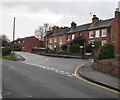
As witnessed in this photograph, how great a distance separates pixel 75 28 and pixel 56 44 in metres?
8.25

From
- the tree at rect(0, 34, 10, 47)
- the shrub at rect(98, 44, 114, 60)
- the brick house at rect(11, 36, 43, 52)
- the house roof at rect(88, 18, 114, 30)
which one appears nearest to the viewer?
the shrub at rect(98, 44, 114, 60)

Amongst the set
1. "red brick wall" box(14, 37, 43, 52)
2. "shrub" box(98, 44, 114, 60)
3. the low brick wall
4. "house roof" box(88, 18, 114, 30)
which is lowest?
the low brick wall

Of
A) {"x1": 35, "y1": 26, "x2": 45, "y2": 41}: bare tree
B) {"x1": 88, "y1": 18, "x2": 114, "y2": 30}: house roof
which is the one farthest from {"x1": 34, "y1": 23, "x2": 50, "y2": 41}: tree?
{"x1": 88, "y1": 18, "x2": 114, "y2": 30}: house roof

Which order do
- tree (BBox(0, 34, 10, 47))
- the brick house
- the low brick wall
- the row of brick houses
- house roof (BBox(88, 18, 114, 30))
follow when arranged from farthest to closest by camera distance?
1. tree (BBox(0, 34, 10, 47))
2. the brick house
3. house roof (BBox(88, 18, 114, 30))
4. the row of brick houses
5. the low brick wall

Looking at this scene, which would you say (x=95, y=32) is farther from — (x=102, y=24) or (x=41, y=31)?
(x=41, y=31)

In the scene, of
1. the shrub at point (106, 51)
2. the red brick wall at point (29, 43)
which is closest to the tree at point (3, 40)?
the red brick wall at point (29, 43)

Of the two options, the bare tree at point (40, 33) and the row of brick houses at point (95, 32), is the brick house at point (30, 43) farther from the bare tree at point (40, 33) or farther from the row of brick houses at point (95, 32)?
the row of brick houses at point (95, 32)

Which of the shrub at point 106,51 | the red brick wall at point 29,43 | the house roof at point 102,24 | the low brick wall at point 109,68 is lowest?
the low brick wall at point 109,68

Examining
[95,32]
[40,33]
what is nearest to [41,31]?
[40,33]

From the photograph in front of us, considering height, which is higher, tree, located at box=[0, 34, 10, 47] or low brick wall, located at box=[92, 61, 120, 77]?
tree, located at box=[0, 34, 10, 47]

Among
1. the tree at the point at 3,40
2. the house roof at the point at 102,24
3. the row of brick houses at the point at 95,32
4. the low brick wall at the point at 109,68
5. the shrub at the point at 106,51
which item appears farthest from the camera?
the tree at the point at 3,40

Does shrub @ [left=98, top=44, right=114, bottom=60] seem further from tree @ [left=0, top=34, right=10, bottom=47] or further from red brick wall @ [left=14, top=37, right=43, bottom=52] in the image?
tree @ [left=0, top=34, right=10, bottom=47]

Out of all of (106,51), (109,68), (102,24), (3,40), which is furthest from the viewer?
(3,40)

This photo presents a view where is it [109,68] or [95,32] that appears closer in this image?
[109,68]
